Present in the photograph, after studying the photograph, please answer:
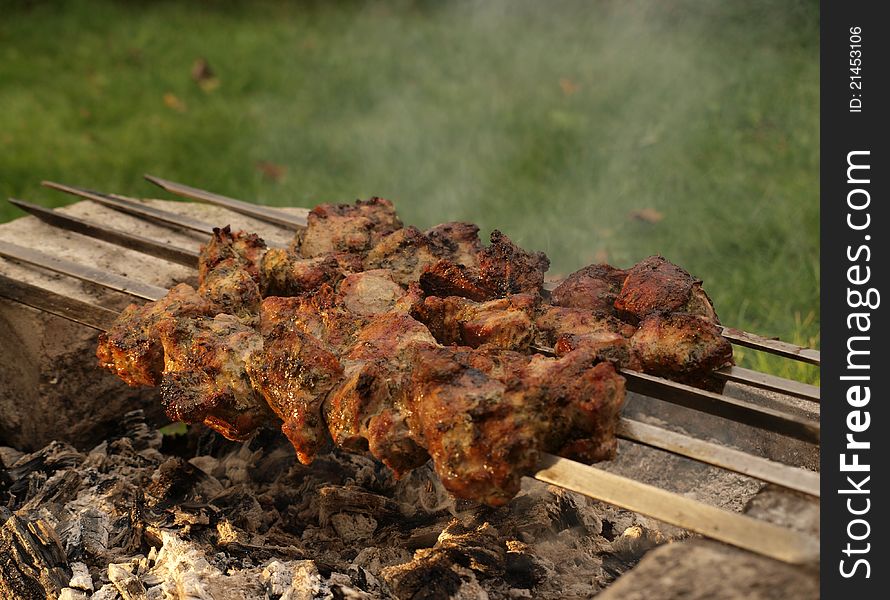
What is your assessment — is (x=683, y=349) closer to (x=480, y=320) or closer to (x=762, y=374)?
(x=762, y=374)

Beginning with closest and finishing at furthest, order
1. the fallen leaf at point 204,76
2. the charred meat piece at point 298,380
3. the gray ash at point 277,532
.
A: 1. the charred meat piece at point 298,380
2. the gray ash at point 277,532
3. the fallen leaf at point 204,76

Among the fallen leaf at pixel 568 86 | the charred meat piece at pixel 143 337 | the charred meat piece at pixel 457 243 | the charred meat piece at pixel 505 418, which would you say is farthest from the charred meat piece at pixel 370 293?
the fallen leaf at pixel 568 86

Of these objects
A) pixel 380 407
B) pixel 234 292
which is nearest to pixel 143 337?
pixel 234 292

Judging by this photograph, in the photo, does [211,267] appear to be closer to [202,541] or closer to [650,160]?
[202,541]

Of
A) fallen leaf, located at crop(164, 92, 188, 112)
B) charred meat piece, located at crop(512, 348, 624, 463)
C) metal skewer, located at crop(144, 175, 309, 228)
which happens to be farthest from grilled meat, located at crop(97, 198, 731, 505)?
fallen leaf, located at crop(164, 92, 188, 112)

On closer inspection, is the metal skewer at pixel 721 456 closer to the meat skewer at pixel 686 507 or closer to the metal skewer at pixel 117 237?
the meat skewer at pixel 686 507
